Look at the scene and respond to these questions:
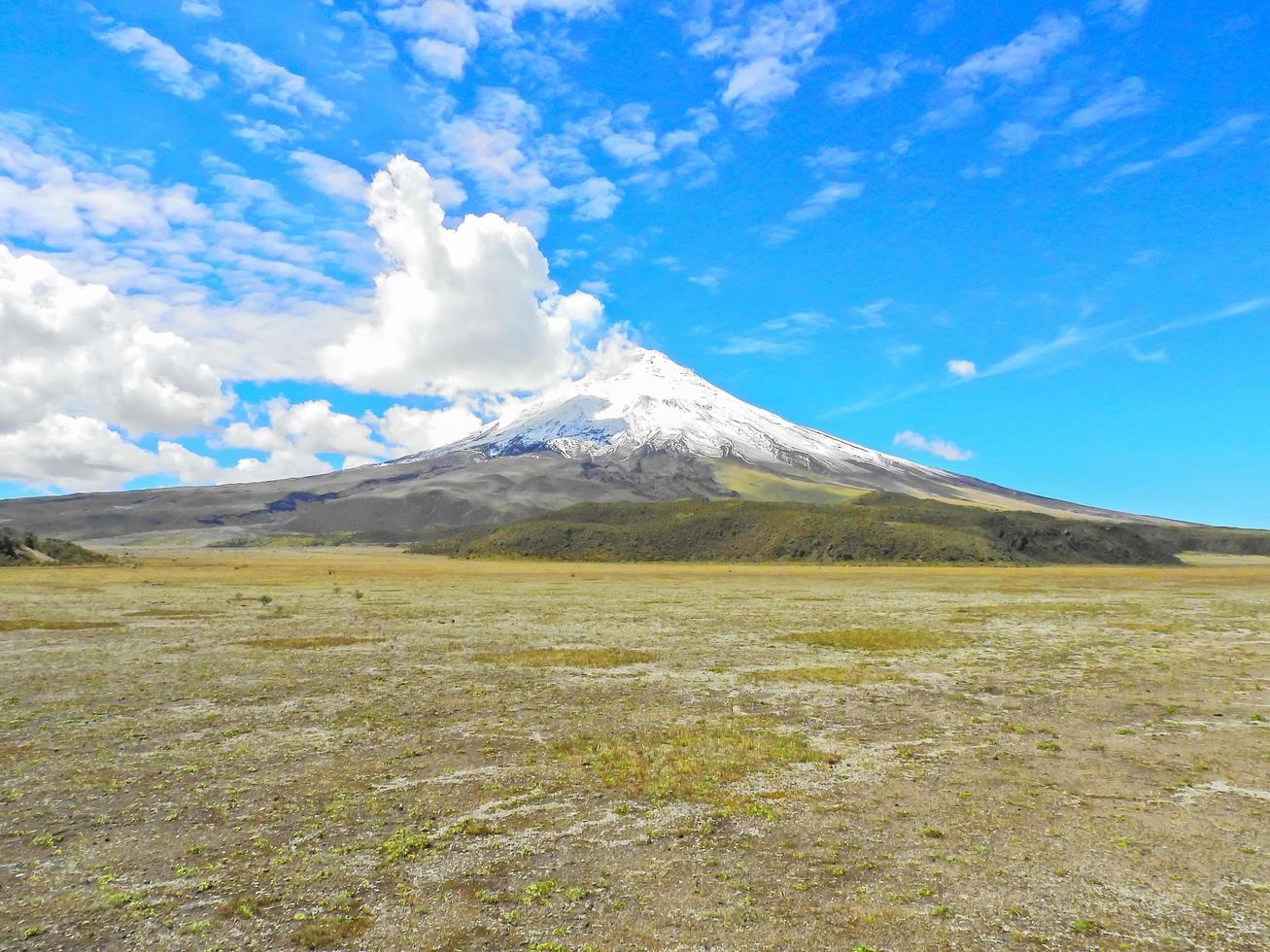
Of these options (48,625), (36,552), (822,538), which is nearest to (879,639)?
(48,625)

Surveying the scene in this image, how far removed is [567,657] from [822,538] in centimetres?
13165

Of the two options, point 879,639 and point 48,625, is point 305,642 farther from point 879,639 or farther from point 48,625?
point 879,639

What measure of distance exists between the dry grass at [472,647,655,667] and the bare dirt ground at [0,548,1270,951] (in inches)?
13.1

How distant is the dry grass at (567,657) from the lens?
29.0m

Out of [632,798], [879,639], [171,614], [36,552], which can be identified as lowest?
[171,614]

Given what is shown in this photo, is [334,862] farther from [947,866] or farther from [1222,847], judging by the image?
[1222,847]

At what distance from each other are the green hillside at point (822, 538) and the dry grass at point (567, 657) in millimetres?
122722

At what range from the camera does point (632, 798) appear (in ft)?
44.1

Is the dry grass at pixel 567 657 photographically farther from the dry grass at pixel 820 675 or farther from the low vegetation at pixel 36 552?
the low vegetation at pixel 36 552

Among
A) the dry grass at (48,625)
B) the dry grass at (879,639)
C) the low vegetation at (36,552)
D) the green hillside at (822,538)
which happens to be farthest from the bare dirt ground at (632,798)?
the green hillside at (822,538)

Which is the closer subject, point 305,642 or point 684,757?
point 684,757

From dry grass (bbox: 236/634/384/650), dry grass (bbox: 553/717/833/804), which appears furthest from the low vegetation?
dry grass (bbox: 553/717/833/804)

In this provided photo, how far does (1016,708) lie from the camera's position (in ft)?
69.9

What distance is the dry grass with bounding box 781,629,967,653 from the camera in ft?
112
